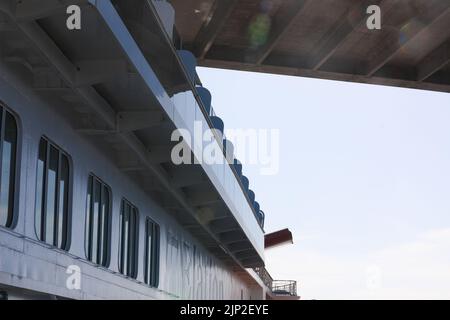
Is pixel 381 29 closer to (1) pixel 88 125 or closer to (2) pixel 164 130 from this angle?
(2) pixel 164 130

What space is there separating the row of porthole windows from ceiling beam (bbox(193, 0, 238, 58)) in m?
9.61

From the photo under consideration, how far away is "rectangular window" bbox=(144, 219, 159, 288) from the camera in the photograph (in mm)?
25578

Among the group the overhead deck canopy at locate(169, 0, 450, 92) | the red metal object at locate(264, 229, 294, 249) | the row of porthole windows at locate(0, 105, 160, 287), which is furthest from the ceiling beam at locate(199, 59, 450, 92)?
the red metal object at locate(264, 229, 294, 249)

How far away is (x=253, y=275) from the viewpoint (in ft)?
182

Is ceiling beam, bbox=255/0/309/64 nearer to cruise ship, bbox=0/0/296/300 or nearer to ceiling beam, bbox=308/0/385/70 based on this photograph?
ceiling beam, bbox=308/0/385/70

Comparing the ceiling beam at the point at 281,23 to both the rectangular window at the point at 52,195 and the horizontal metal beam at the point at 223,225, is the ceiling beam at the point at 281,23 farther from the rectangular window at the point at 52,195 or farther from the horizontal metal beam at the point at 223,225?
the rectangular window at the point at 52,195

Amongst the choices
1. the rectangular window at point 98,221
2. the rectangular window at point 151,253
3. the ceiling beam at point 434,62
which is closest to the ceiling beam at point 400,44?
the ceiling beam at point 434,62

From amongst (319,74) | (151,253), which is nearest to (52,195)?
(151,253)

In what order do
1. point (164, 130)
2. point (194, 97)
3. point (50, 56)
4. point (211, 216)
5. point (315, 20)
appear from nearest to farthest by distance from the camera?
1. point (50, 56)
2. point (164, 130)
3. point (194, 97)
4. point (211, 216)
5. point (315, 20)

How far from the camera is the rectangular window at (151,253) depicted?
2558 centimetres

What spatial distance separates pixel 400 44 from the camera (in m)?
36.0

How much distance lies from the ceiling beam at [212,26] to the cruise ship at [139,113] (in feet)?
0.22

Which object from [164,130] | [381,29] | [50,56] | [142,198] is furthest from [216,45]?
[50,56]

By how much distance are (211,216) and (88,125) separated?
1447cm
